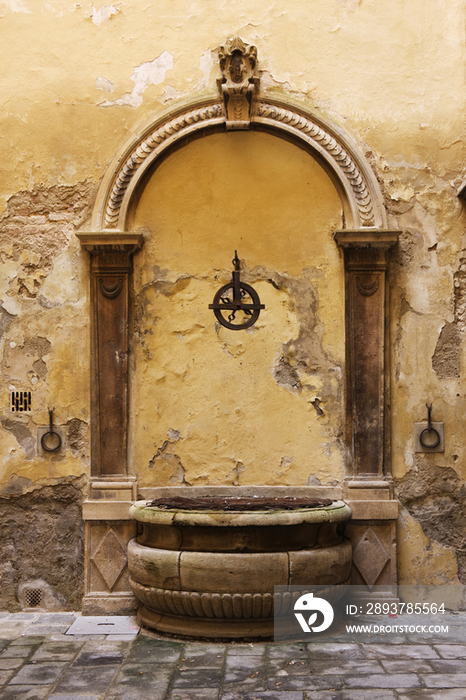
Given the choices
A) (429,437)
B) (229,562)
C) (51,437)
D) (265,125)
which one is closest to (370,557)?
(429,437)

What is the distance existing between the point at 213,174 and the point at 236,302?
98cm

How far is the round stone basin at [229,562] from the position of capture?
422cm

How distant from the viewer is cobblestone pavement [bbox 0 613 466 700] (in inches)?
137

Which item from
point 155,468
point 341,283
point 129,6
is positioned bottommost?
point 155,468

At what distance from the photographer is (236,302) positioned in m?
5.13

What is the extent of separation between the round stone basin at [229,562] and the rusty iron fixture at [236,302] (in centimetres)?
137

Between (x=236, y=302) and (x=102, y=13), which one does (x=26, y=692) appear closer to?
(x=236, y=302)

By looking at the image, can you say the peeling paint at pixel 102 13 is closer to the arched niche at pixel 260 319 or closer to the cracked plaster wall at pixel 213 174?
the cracked plaster wall at pixel 213 174

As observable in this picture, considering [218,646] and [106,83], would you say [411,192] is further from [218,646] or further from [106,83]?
[218,646]

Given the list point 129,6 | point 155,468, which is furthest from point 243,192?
point 155,468

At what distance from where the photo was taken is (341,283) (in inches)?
203

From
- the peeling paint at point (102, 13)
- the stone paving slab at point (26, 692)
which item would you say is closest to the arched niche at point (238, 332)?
the peeling paint at point (102, 13)

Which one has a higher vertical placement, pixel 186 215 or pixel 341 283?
pixel 186 215

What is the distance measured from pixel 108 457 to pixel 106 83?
8.94ft
